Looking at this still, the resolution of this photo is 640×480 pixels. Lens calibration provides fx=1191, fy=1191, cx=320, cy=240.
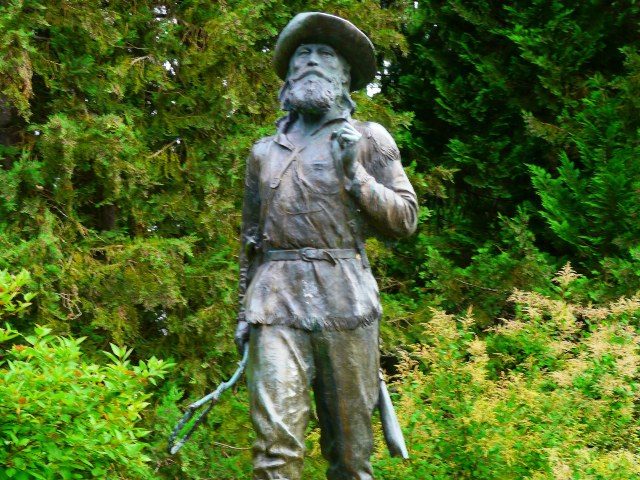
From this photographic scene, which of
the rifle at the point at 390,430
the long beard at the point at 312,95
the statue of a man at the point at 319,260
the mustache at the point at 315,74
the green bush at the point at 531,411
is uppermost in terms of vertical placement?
the mustache at the point at 315,74

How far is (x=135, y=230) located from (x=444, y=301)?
9.65 feet

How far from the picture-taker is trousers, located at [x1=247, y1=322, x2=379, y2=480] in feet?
17.4

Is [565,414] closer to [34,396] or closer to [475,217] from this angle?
[34,396]

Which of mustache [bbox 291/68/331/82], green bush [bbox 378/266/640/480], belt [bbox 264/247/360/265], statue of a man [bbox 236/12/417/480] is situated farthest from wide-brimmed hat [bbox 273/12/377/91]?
green bush [bbox 378/266/640/480]

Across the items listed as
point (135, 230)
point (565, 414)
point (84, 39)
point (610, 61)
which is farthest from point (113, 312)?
point (610, 61)

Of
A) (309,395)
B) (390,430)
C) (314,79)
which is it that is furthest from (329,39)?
(390,430)

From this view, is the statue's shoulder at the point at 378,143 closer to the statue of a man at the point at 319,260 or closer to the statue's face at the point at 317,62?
the statue of a man at the point at 319,260

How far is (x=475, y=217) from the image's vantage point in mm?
11836

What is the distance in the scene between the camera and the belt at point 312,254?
18.2 feet

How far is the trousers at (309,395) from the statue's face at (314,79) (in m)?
1.07

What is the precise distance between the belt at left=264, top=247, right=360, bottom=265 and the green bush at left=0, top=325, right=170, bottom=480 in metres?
1.34

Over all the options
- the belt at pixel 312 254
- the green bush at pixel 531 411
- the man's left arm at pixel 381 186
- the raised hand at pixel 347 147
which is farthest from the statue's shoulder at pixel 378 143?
the green bush at pixel 531 411

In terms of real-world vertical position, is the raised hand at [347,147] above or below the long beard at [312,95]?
below

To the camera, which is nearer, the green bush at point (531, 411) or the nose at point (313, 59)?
the nose at point (313, 59)
